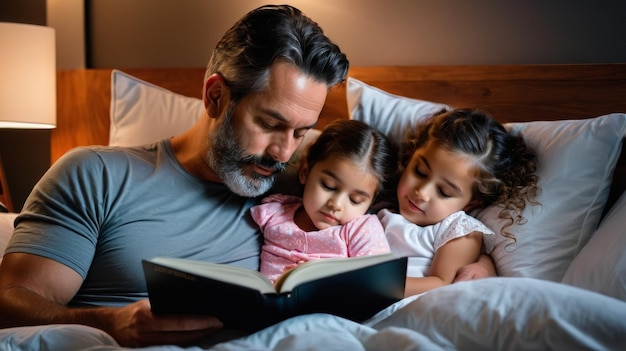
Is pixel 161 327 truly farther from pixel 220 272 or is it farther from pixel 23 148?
pixel 23 148

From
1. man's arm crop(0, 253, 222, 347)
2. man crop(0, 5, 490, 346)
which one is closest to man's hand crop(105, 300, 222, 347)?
man's arm crop(0, 253, 222, 347)

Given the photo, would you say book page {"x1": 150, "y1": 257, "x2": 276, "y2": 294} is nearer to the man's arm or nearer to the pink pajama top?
the man's arm

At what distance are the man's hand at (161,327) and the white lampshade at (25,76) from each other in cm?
158

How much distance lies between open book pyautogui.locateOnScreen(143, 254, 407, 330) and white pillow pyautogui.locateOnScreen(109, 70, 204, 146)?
125cm

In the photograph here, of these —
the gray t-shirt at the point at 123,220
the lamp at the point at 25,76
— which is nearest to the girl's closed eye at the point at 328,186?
the gray t-shirt at the point at 123,220

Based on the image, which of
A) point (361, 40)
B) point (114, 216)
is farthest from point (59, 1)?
point (114, 216)

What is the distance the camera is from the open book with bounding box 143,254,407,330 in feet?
3.24

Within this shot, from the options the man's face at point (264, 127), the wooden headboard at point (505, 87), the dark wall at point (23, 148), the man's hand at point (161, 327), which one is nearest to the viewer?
the man's hand at point (161, 327)

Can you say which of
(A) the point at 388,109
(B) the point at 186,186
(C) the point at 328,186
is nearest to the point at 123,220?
(B) the point at 186,186

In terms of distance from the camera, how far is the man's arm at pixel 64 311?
1.10 metres

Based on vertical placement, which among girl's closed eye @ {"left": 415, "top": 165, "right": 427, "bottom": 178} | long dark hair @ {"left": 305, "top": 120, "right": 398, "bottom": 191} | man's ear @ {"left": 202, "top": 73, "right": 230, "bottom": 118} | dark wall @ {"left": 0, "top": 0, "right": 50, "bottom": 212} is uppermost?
man's ear @ {"left": 202, "top": 73, "right": 230, "bottom": 118}

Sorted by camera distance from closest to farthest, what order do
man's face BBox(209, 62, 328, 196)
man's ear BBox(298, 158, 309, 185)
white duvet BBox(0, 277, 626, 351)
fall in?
white duvet BBox(0, 277, 626, 351) < man's face BBox(209, 62, 328, 196) < man's ear BBox(298, 158, 309, 185)

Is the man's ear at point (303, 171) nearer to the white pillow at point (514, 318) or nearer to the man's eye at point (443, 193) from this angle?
the man's eye at point (443, 193)

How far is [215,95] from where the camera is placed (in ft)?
5.47
